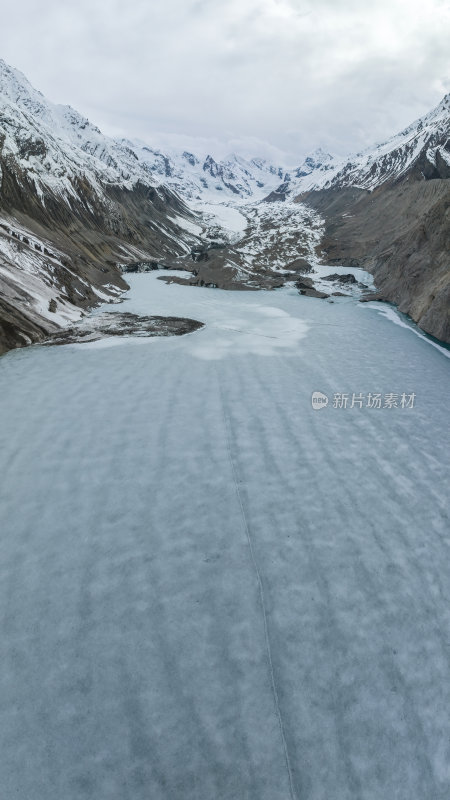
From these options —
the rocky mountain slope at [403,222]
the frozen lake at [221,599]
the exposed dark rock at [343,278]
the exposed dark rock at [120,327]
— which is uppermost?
the rocky mountain slope at [403,222]

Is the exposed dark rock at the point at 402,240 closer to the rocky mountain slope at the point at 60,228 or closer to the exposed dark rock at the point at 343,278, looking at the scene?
the exposed dark rock at the point at 343,278

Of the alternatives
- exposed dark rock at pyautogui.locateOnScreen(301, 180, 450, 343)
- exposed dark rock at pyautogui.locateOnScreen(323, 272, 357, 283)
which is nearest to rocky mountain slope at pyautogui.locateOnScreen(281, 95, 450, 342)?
exposed dark rock at pyautogui.locateOnScreen(301, 180, 450, 343)

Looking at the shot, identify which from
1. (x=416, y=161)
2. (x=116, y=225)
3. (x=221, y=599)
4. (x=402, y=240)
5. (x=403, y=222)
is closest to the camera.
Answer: (x=221, y=599)

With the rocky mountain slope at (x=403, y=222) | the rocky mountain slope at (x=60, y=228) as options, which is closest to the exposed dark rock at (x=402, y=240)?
the rocky mountain slope at (x=403, y=222)

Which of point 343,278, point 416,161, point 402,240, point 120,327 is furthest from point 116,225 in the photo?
point 416,161

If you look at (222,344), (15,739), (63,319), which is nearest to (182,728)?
(15,739)

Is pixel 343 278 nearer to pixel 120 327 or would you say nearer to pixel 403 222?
pixel 403 222
